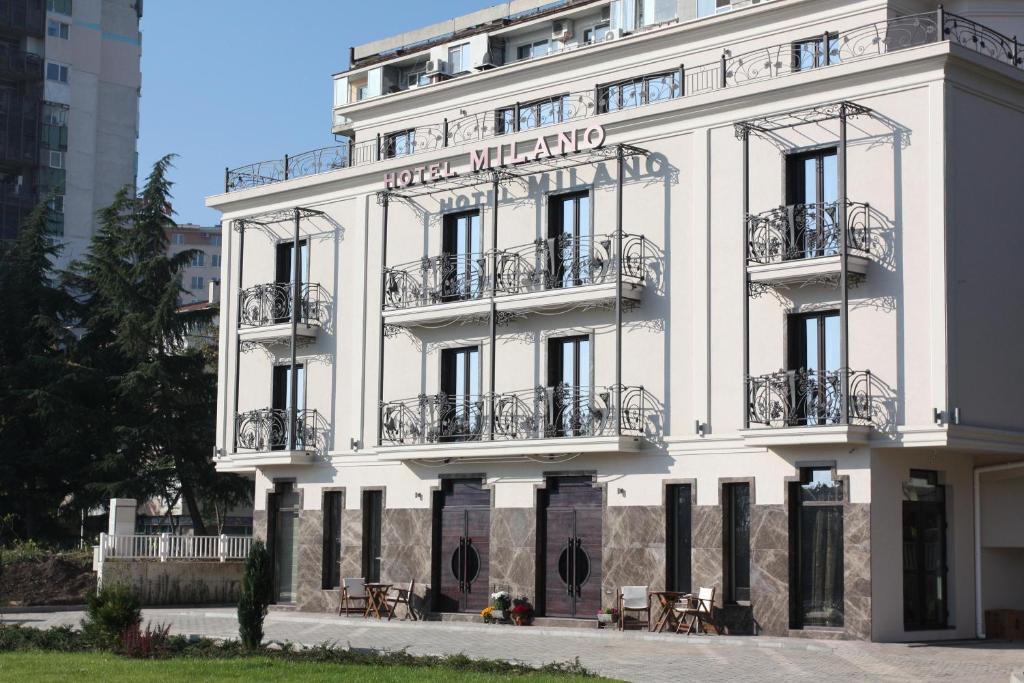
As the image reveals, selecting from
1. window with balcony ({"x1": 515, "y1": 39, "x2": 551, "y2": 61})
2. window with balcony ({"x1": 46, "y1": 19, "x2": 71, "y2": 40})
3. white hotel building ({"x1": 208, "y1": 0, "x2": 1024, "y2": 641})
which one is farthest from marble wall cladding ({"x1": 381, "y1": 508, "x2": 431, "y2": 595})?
window with balcony ({"x1": 46, "y1": 19, "x2": 71, "y2": 40})

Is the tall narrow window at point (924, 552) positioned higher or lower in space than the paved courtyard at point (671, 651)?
higher

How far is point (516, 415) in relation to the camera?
101 feet

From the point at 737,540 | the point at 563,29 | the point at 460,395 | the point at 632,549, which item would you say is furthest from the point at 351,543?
the point at 563,29

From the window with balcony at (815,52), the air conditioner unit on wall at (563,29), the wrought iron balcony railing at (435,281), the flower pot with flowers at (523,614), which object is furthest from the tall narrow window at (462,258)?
the window with balcony at (815,52)

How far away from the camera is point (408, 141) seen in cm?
3712

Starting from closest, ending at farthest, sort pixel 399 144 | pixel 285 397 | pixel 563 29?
pixel 285 397, pixel 399 144, pixel 563 29

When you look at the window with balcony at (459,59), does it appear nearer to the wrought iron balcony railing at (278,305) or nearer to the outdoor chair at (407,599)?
the wrought iron balcony railing at (278,305)

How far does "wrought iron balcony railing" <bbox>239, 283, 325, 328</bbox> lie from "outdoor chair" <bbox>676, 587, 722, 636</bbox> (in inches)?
489

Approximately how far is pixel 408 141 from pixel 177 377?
1503cm

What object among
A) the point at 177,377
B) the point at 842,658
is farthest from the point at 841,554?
the point at 177,377

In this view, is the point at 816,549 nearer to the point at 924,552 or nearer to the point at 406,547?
the point at 924,552

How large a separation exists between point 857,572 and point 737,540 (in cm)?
274

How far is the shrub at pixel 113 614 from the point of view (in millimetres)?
21422

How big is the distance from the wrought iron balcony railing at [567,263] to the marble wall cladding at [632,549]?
181 inches
